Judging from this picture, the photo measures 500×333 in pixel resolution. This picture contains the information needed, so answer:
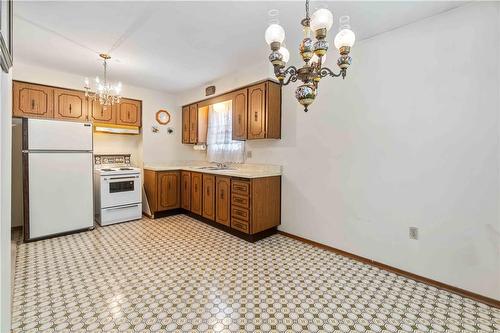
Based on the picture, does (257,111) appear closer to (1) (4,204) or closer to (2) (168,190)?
(2) (168,190)

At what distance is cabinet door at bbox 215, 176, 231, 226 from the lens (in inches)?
135

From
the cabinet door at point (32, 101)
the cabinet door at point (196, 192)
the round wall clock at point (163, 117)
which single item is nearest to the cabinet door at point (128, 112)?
the round wall clock at point (163, 117)

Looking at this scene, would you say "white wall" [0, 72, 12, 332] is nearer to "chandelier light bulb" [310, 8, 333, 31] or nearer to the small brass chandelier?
the small brass chandelier

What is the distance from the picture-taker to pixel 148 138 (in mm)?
4703

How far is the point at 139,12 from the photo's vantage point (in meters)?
2.17

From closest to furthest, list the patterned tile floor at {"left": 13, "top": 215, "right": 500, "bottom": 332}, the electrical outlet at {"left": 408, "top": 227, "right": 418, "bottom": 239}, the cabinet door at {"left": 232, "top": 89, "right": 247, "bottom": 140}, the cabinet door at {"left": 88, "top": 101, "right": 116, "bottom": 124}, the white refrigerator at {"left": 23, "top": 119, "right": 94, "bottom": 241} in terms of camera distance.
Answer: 1. the patterned tile floor at {"left": 13, "top": 215, "right": 500, "bottom": 332}
2. the electrical outlet at {"left": 408, "top": 227, "right": 418, "bottom": 239}
3. the white refrigerator at {"left": 23, "top": 119, "right": 94, "bottom": 241}
4. the cabinet door at {"left": 232, "top": 89, "right": 247, "bottom": 140}
5. the cabinet door at {"left": 88, "top": 101, "right": 116, "bottom": 124}

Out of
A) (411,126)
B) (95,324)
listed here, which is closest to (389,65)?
(411,126)

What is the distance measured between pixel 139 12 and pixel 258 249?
112 inches

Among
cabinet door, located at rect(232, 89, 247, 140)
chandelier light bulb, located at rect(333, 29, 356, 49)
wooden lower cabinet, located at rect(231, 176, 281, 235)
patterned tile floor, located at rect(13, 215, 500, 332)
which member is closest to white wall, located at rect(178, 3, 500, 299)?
patterned tile floor, located at rect(13, 215, 500, 332)

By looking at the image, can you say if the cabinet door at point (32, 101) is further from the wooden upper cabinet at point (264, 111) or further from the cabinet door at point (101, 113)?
the wooden upper cabinet at point (264, 111)

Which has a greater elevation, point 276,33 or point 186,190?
point 276,33

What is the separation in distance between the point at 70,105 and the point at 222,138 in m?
2.53

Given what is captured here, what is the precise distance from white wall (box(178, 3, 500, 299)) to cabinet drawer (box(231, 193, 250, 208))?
2.68 feet

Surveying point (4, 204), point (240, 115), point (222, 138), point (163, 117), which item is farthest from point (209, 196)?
point (4, 204)
